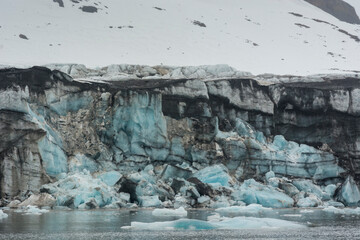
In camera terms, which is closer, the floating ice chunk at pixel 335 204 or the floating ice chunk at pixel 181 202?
the floating ice chunk at pixel 181 202

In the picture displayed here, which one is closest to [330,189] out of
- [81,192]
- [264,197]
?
[264,197]

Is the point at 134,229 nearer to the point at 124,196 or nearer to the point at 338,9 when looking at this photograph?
the point at 124,196

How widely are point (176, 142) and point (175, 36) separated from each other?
→ 2239 cm

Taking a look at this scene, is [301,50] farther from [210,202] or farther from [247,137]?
[210,202]

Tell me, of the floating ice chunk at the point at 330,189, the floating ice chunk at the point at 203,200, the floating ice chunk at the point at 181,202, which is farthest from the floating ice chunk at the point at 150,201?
the floating ice chunk at the point at 330,189

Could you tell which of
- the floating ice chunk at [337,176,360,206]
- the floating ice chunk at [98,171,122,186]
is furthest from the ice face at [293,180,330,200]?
the floating ice chunk at [98,171,122,186]

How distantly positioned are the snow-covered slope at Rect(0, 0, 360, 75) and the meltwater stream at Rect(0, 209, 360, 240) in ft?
74.2

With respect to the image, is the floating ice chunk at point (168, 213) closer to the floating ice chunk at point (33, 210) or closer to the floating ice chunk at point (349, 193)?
the floating ice chunk at point (33, 210)

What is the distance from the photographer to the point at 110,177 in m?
34.7

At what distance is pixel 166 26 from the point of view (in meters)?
61.0

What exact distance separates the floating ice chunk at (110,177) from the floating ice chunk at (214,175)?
5100 mm

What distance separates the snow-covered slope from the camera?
5147cm

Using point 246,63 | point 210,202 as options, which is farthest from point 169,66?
point 210,202

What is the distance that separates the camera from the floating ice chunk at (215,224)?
70.6ft
